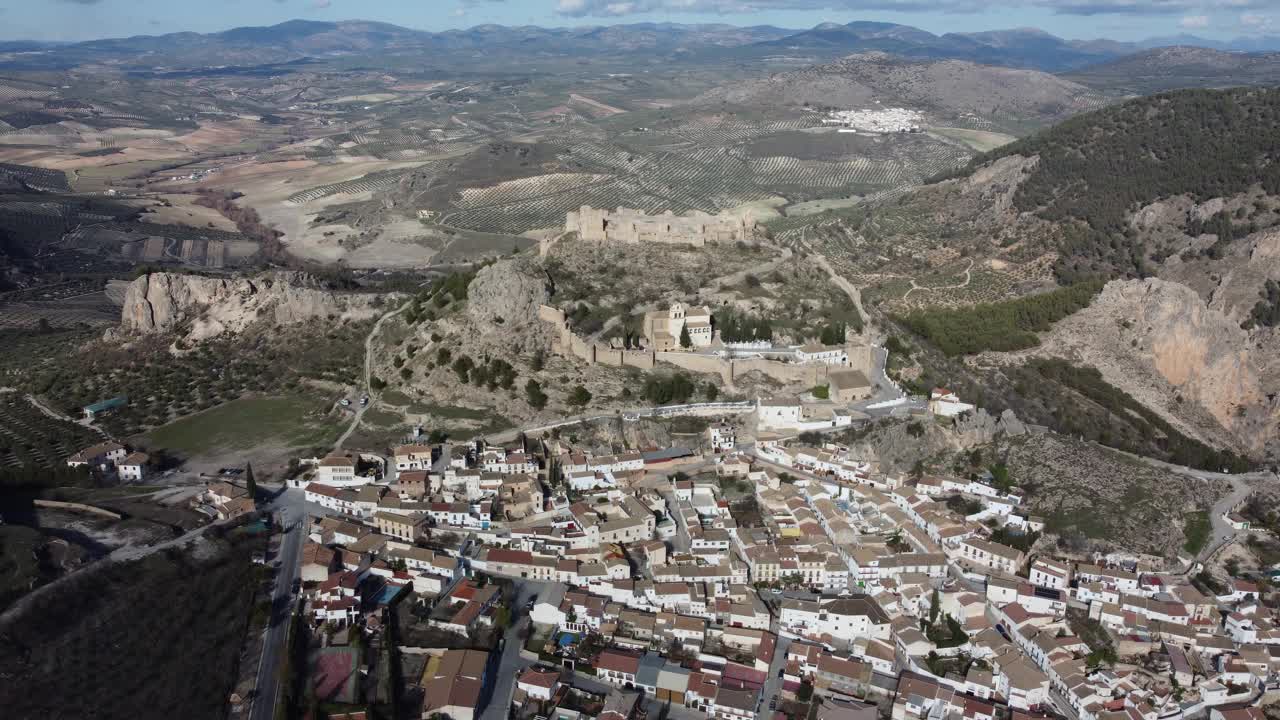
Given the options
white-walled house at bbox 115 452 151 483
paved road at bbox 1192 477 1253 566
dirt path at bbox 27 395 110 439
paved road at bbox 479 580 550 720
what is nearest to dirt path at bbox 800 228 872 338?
paved road at bbox 1192 477 1253 566

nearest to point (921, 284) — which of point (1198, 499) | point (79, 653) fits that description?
point (1198, 499)

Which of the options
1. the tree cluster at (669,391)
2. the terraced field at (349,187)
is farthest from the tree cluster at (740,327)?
the terraced field at (349,187)

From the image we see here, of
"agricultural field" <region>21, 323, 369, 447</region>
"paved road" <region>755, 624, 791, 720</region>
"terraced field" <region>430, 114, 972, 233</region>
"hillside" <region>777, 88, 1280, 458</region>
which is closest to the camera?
"paved road" <region>755, 624, 791, 720</region>

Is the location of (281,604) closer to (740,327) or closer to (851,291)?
(740,327)

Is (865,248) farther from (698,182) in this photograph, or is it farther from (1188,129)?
(698,182)

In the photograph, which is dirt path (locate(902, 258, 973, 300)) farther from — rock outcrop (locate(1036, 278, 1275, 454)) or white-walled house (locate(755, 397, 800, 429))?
white-walled house (locate(755, 397, 800, 429))

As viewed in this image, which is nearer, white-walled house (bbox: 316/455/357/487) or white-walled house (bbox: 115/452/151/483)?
white-walled house (bbox: 316/455/357/487)

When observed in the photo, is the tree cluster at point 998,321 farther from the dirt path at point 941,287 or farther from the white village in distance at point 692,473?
the dirt path at point 941,287

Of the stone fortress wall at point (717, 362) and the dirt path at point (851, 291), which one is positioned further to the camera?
the dirt path at point (851, 291)
